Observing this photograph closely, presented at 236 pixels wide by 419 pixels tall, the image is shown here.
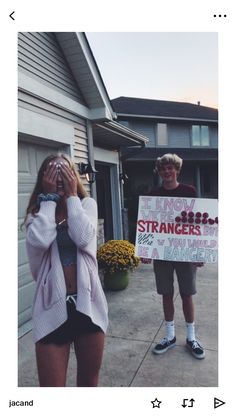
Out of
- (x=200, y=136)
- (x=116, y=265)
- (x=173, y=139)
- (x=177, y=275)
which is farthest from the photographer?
(x=200, y=136)

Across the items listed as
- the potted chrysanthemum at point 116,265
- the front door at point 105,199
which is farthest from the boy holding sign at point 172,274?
the front door at point 105,199

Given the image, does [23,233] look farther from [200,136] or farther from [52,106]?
[200,136]

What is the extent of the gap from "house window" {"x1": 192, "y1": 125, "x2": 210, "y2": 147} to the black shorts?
16053 mm

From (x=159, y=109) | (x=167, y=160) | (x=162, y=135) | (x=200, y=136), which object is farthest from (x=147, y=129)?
(x=167, y=160)

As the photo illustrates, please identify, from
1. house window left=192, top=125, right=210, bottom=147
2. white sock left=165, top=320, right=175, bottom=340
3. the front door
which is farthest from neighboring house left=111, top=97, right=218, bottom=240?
white sock left=165, top=320, right=175, bottom=340

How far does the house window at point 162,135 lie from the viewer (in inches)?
634

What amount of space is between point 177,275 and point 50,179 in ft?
4.97

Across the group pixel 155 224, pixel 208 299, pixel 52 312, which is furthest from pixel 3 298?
pixel 208 299

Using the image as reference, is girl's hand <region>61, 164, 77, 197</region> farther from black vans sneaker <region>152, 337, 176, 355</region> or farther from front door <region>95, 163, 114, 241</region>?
front door <region>95, 163, 114, 241</region>

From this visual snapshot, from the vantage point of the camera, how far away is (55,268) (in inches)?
58.1

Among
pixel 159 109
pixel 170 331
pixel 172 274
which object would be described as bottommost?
pixel 170 331

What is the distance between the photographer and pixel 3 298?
1.40 m
